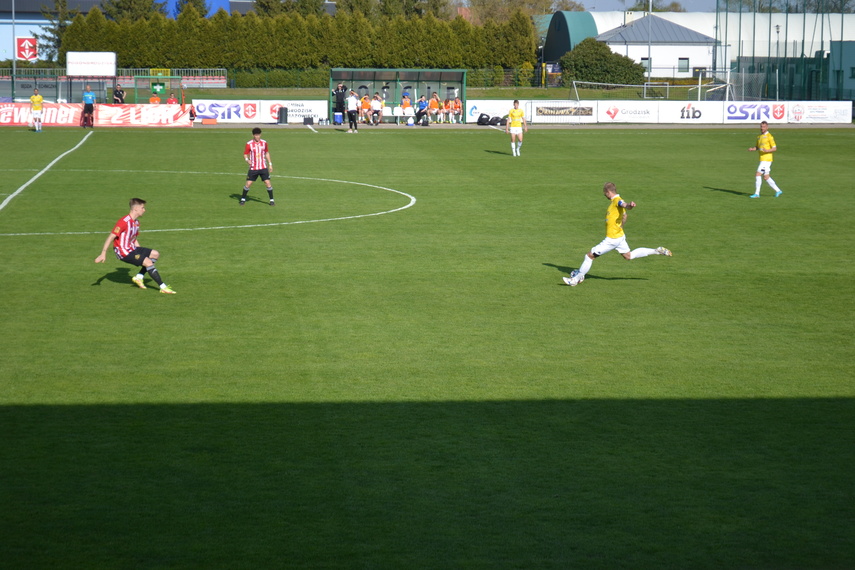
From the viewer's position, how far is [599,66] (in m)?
87.3

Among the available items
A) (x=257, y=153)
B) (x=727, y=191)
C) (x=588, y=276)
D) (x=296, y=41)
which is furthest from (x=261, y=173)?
(x=296, y=41)

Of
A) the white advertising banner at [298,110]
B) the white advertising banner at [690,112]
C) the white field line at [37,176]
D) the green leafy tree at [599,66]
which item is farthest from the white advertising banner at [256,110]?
the green leafy tree at [599,66]

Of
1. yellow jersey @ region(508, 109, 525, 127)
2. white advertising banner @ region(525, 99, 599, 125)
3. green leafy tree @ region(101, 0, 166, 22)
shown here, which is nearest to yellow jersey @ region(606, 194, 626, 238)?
yellow jersey @ region(508, 109, 525, 127)

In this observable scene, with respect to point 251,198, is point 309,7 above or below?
above

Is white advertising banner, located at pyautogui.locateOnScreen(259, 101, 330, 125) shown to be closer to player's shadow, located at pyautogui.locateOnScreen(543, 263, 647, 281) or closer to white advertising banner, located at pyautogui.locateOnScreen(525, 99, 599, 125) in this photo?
white advertising banner, located at pyautogui.locateOnScreen(525, 99, 599, 125)

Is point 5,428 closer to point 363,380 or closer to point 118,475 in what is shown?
point 118,475

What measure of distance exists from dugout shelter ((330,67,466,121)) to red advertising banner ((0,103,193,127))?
966 centimetres

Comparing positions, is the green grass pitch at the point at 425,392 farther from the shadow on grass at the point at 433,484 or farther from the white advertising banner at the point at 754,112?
the white advertising banner at the point at 754,112

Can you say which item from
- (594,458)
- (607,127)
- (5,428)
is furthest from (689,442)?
(607,127)

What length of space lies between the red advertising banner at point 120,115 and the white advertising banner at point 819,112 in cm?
3556

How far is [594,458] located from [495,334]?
437cm

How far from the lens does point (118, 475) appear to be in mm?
8164

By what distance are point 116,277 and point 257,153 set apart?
8.13m

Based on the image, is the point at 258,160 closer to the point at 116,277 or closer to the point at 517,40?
the point at 116,277
